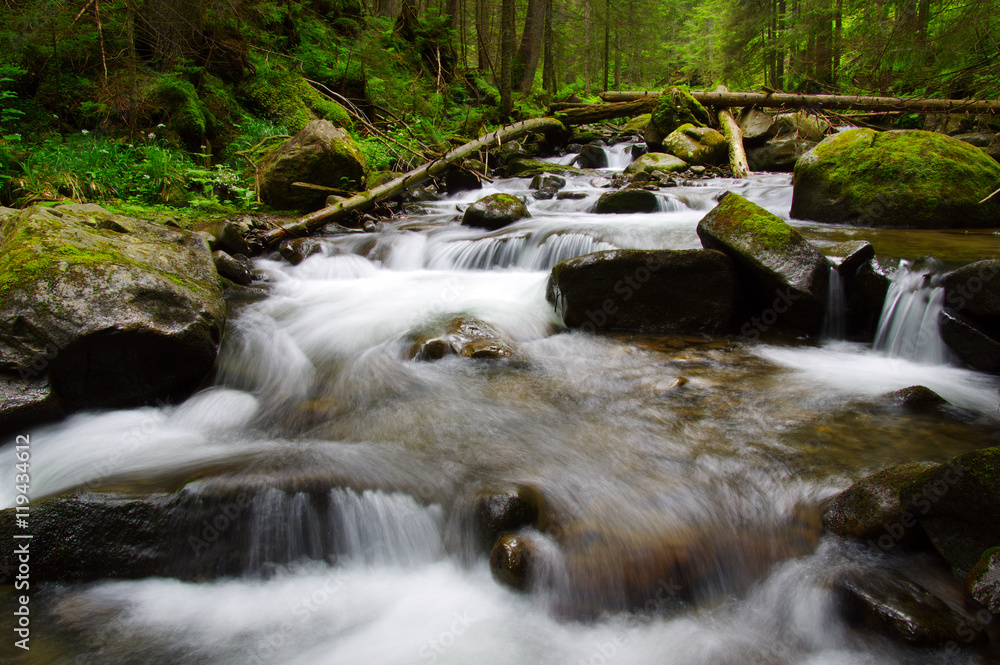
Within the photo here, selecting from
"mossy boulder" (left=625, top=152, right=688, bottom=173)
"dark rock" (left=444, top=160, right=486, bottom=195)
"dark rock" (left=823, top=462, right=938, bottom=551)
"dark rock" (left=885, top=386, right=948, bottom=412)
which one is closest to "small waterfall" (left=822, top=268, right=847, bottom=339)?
"dark rock" (left=885, top=386, right=948, bottom=412)

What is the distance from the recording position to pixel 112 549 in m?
2.55

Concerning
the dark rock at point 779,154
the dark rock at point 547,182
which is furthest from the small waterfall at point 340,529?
the dark rock at point 779,154

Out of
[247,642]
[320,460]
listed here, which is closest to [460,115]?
[320,460]

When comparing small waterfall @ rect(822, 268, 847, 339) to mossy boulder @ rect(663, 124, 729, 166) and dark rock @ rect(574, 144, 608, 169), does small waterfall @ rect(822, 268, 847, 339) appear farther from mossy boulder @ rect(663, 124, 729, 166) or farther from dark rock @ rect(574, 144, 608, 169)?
dark rock @ rect(574, 144, 608, 169)

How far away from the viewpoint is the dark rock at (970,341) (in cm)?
404

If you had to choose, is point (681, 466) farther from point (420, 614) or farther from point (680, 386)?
point (420, 614)

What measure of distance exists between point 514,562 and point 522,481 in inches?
25.6

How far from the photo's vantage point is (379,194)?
30.2 feet

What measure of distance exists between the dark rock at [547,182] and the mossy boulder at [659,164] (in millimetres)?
1760

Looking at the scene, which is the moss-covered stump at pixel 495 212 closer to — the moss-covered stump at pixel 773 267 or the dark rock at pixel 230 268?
the dark rock at pixel 230 268

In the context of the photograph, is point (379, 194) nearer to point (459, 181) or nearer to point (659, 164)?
point (459, 181)

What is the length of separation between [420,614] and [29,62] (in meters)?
11.3

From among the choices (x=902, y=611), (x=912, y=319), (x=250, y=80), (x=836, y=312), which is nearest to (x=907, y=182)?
(x=836, y=312)

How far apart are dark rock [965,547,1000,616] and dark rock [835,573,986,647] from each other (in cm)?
9
